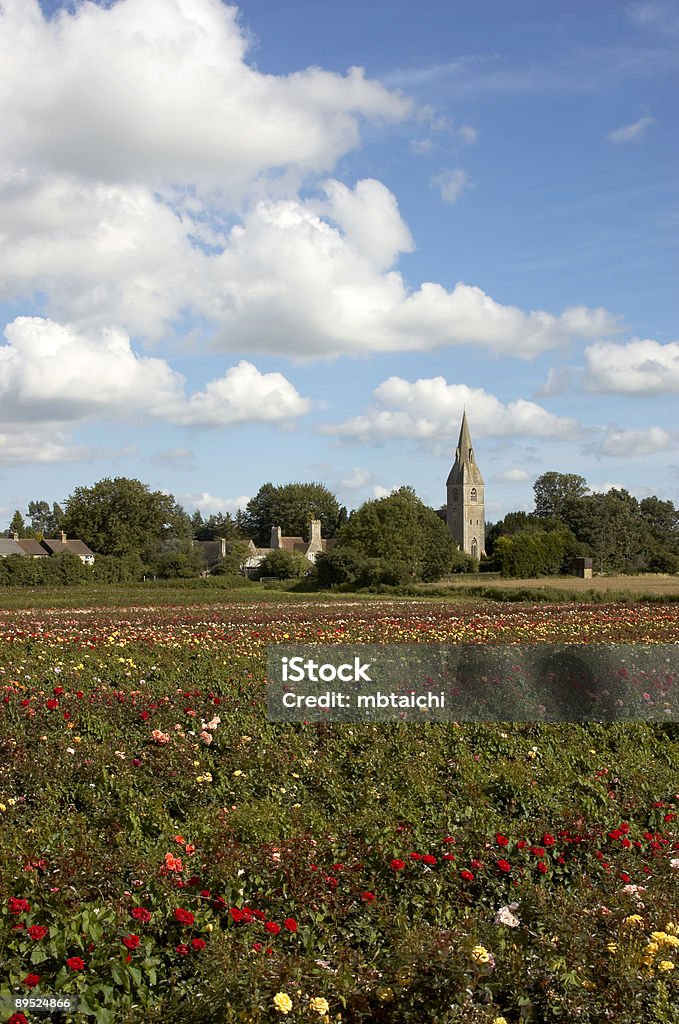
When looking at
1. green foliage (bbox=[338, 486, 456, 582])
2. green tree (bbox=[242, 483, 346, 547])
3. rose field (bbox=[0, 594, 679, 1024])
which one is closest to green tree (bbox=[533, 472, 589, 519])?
green tree (bbox=[242, 483, 346, 547])

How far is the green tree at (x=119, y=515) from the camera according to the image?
93.4 meters

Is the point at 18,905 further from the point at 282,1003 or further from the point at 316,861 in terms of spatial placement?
the point at 316,861

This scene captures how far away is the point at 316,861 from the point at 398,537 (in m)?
66.4

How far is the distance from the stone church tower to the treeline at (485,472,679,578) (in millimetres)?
3115

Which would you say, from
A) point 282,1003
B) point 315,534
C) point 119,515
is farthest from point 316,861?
point 315,534

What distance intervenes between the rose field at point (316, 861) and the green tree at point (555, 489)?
118963 millimetres

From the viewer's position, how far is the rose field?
15.1ft

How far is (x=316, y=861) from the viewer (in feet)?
19.8

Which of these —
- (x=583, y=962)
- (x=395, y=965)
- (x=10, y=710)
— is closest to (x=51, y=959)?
(x=395, y=965)

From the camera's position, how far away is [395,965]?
4777 mm

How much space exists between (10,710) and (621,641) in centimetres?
901

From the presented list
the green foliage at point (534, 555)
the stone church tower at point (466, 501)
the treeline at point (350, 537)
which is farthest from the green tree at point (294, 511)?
the green foliage at point (534, 555)

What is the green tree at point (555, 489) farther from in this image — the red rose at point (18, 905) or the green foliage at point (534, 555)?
the red rose at point (18, 905)

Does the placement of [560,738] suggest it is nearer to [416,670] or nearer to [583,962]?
[416,670]
